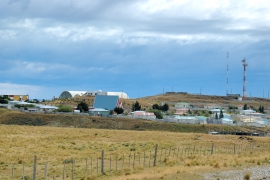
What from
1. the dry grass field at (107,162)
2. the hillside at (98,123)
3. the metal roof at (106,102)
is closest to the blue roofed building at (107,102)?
the metal roof at (106,102)

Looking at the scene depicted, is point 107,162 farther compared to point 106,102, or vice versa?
point 106,102

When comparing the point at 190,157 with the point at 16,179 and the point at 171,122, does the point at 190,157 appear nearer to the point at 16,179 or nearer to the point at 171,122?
the point at 16,179

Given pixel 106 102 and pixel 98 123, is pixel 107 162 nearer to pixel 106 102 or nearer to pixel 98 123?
pixel 98 123

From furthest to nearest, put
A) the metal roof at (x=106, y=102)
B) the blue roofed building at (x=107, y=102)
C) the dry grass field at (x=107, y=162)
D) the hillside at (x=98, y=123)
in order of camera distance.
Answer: the metal roof at (x=106, y=102), the blue roofed building at (x=107, y=102), the hillside at (x=98, y=123), the dry grass field at (x=107, y=162)

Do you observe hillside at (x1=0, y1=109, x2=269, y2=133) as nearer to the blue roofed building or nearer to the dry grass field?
the blue roofed building

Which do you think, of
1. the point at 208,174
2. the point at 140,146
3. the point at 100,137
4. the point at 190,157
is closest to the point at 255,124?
the point at 100,137

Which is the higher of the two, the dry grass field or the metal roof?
the metal roof

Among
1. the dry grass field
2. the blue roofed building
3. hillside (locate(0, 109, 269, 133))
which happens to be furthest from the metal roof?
the dry grass field

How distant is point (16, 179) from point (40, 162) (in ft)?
25.8

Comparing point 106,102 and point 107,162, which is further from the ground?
point 106,102

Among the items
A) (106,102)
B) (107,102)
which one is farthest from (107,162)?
(106,102)

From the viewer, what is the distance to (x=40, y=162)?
36.0 metres

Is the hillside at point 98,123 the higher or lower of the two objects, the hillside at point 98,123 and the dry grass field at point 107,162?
the higher

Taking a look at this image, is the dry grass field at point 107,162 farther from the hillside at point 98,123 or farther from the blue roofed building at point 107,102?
the blue roofed building at point 107,102
